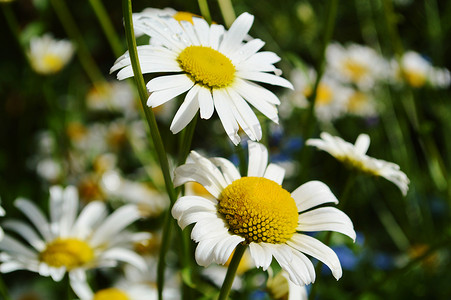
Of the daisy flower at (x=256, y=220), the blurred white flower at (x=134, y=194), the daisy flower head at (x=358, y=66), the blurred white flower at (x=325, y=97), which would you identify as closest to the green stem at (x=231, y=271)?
→ the daisy flower at (x=256, y=220)

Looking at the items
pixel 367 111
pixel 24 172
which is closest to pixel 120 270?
pixel 24 172

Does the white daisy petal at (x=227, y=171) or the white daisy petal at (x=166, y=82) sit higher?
the white daisy petal at (x=166, y=82)

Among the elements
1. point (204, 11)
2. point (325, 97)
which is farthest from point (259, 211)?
point (325, 97)

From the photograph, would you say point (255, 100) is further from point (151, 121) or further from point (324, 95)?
point (324, 95)

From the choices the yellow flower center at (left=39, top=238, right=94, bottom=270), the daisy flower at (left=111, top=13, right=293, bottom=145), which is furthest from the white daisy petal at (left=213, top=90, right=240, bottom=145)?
the yellow flower center at (left=39, top=238, right=94, bottom=270)

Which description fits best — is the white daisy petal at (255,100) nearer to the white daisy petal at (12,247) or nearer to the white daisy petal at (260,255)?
the white daisy petal at (260,255)

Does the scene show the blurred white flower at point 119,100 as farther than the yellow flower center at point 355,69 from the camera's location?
Yes
